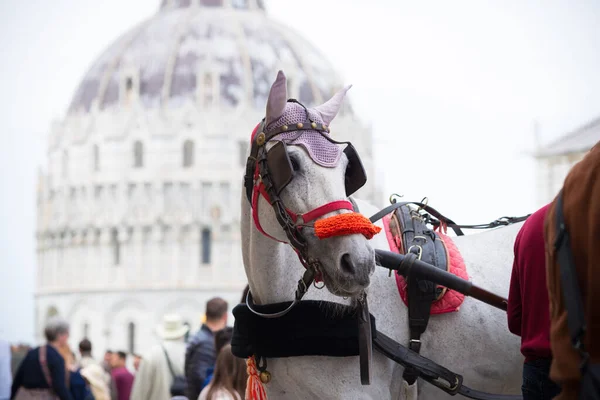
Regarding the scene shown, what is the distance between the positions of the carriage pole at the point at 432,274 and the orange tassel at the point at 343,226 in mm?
510

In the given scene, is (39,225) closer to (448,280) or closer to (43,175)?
(43,175)

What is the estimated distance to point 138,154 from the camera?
66.6 m

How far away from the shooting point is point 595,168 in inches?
99.9

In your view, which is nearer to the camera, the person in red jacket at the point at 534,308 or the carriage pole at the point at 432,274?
the person in red jacket at the point at 534,308

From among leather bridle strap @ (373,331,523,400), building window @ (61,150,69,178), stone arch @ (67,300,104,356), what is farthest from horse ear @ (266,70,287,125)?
building window @ (61,150,69,178)

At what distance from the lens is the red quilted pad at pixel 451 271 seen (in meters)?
4.32

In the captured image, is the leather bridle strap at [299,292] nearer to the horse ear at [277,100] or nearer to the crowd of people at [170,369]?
the horse ear at [277,100]

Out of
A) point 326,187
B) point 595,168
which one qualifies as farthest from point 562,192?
point 326,187

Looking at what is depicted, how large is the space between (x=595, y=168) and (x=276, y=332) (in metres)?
1.88

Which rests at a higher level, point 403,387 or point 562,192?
point 562,192

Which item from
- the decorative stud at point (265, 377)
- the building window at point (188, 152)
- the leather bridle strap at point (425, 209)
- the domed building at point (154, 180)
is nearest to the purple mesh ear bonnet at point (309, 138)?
the leather bridle strap at point (425, 209)

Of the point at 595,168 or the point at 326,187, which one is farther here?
the point at 326,187

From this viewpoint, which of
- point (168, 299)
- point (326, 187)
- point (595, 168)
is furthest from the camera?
point (168, 299)

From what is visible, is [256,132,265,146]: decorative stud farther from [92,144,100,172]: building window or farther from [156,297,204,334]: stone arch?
[92,144,100,172]: building window
